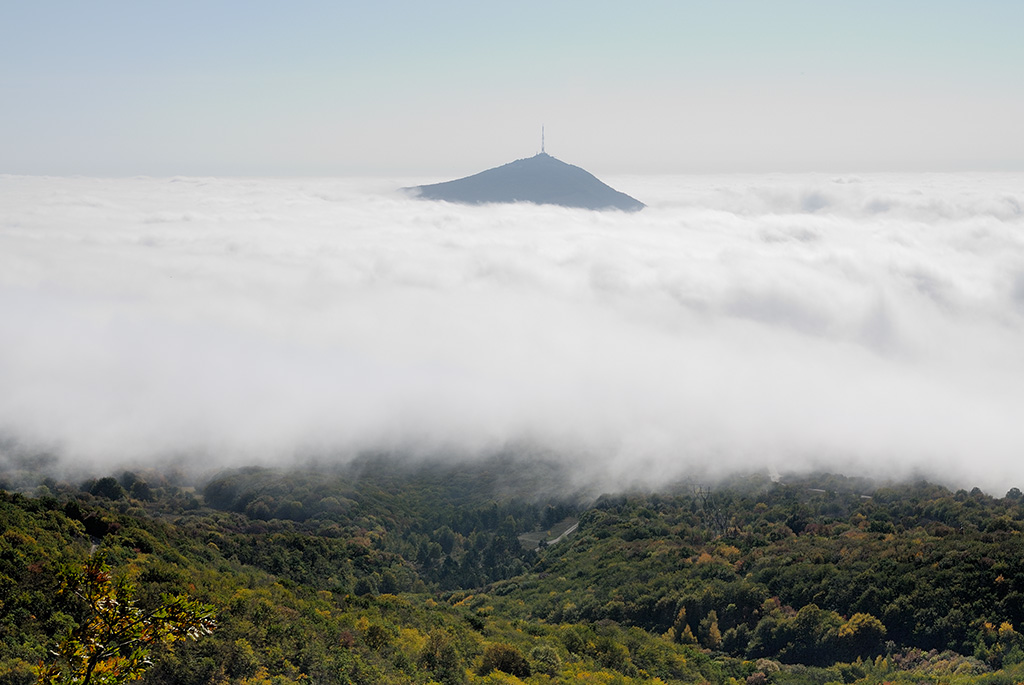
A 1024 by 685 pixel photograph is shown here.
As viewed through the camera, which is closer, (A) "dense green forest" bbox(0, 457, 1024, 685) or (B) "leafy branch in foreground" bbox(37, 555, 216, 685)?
(B) "leafy branch in foreground" bbox(37, 555, 216, 685)

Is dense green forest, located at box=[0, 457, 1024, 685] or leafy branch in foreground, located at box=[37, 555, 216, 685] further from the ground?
leafy branch in foreground, located at box=[37, 555, 216, 685]

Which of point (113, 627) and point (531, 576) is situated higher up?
point (113, 627)

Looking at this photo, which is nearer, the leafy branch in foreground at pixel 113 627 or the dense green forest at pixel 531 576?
the leafy branch in foreground at pixel 113 627

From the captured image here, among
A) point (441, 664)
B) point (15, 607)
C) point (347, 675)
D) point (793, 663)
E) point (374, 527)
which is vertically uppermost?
point (15, 607)

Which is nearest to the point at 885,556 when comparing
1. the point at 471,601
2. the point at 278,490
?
the point at 471,601

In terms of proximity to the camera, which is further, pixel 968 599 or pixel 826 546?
pixel 826 546

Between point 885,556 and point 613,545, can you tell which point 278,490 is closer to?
point 613,545

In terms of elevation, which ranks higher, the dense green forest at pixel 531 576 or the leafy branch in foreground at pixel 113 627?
the leafy branch in foreground at pixel 113 627

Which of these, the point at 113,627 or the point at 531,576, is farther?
the point at 531,576
